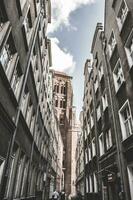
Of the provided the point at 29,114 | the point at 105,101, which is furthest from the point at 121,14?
the point at 29,114

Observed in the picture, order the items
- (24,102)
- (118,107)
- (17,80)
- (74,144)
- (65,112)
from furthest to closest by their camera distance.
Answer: (65,112) < (74,144) < (118,107) < (24,102) < (17,80)

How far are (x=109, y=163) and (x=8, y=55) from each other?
10073 mm

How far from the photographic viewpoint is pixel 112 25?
49.3 ft

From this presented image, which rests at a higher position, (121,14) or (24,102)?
(121,14)

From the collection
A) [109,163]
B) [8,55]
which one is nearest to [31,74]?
[8,55]

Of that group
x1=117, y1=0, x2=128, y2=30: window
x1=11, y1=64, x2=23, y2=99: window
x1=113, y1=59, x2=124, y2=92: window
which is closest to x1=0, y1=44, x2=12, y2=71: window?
x1=11, y1=64, x2=23, y2=99: window

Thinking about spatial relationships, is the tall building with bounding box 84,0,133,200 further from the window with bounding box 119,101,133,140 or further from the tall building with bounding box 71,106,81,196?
the tall building with bounding box 71,106,81,196

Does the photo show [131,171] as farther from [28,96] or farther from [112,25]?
[112,25]

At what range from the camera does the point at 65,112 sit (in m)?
70.4

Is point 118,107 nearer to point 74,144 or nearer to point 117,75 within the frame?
point 117,75

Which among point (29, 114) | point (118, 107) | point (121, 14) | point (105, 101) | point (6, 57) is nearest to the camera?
point (6, 57)

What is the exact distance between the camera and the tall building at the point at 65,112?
56.3 m

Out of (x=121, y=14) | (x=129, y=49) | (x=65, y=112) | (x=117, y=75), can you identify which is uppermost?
(x=65, y=112)

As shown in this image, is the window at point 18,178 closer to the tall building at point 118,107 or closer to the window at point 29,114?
the window at point 29,114
